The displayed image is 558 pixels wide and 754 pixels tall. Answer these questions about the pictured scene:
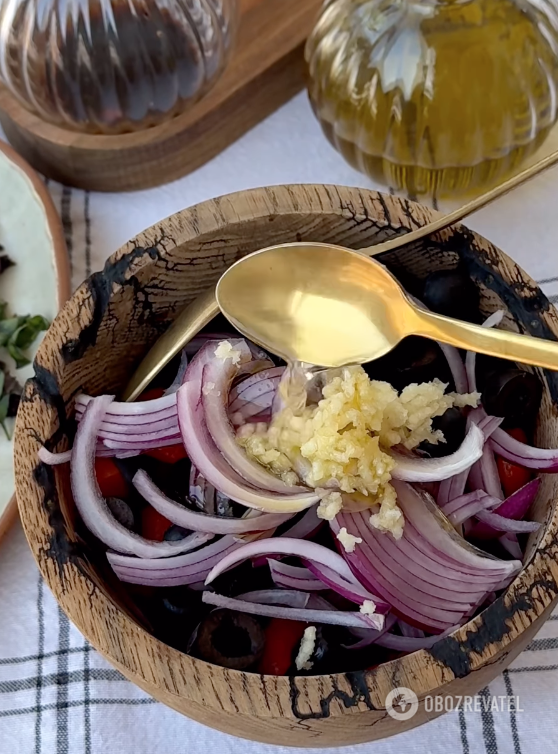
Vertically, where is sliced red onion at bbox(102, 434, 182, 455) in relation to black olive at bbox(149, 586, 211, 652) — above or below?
above

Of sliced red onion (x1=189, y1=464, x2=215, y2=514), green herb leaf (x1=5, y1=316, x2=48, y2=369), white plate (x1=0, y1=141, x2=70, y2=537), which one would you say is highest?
white plate (x1=0, y1=141, x2=70, y2=537)

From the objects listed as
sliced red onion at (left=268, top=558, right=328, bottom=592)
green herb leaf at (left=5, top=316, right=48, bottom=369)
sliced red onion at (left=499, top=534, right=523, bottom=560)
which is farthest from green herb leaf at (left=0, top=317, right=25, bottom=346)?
sliced red onion at (left=499, top=534, right=523, bottom=560)

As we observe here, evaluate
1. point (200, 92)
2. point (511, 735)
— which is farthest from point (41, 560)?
point (200, 92)

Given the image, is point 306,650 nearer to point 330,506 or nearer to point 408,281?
point 330,506

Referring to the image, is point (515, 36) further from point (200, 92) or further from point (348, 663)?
point (348, 663)

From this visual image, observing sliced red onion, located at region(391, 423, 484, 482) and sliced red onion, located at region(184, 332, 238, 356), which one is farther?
sliced red onion, located at region(184, 332, 238, 356)

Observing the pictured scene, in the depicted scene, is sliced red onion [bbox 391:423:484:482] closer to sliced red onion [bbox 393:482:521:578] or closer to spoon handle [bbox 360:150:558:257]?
sliced red onion [bbox 393:482:521:578]
